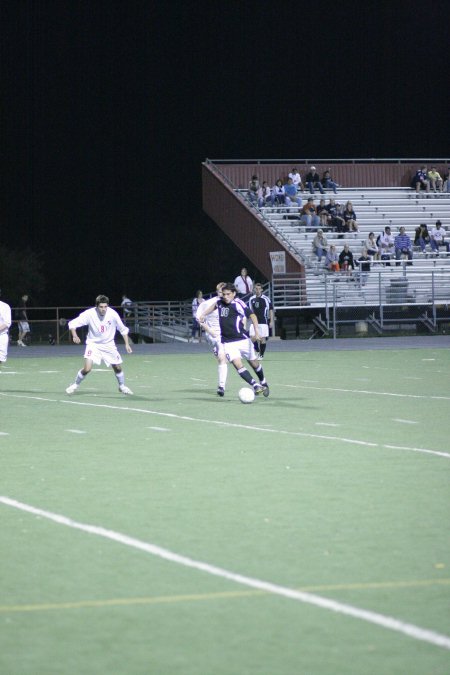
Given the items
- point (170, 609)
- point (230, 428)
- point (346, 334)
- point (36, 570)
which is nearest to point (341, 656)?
point (170, 609)

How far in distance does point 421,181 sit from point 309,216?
329 inches

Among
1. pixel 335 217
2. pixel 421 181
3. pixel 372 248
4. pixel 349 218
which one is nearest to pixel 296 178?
pixel 335 217

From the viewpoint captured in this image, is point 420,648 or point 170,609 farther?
point 170,609

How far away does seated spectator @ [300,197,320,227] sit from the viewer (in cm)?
5116

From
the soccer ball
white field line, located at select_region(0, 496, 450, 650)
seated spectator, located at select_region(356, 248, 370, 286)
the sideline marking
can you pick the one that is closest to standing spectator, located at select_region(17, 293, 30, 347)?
seated spectator, located at select_region(356, 248, 370, 286)

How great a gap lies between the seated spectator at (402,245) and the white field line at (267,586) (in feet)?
132

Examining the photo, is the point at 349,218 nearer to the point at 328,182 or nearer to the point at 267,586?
the point at 328,182

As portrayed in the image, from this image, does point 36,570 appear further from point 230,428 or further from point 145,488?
Answer: point 230,428

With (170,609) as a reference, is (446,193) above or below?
above

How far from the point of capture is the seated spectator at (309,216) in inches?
2014

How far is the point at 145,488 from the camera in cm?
1093

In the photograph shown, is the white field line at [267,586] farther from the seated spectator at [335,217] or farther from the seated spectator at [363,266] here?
the seated spectator at [335,217]

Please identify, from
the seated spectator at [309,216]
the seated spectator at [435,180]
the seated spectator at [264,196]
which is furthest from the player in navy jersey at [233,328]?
the seated spectator at [435,180]

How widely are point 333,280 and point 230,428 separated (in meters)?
31.6
